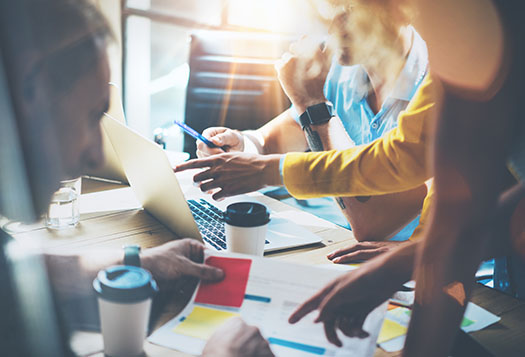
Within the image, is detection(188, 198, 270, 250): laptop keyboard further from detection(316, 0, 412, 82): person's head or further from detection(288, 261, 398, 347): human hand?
detection(316, 0, 412, 82): person's head

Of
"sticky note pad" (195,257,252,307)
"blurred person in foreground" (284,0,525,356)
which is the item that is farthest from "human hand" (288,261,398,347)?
"sticky note pad" (195,257,252,307)

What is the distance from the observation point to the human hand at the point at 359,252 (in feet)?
2.97

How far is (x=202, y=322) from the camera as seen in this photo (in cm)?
65

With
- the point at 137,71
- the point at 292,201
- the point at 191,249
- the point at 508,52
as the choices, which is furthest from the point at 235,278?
the point at 137,71

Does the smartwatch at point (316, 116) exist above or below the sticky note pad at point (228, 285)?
above

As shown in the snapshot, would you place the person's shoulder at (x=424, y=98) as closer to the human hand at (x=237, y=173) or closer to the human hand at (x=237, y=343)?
the human hand at (x=237, y=173)

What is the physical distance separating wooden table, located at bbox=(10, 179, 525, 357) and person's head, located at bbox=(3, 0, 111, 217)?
0.87 feet

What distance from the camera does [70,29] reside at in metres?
0.55

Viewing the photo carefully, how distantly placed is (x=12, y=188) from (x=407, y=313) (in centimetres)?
66

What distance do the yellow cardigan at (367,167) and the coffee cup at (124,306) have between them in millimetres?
480

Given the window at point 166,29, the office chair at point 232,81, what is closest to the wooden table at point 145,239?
the office chair at point 232,81

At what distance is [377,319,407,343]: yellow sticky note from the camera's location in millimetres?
639

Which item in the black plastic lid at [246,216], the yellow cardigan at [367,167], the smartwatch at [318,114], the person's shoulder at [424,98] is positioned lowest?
the black plastic lid at [246,216]

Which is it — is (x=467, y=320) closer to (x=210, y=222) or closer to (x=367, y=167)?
(x=367, y=167)
